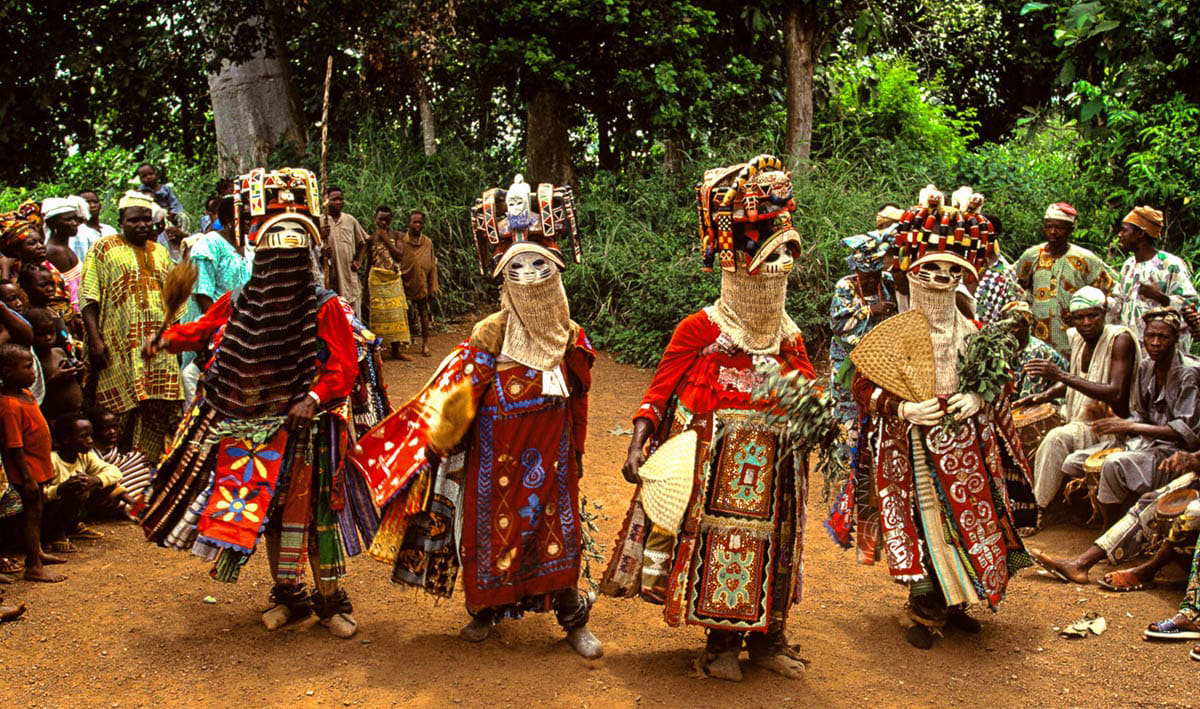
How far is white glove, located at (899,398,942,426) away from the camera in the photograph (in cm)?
530

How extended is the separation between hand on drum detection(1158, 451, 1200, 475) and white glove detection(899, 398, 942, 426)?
189 centimetres

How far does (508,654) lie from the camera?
5312mm

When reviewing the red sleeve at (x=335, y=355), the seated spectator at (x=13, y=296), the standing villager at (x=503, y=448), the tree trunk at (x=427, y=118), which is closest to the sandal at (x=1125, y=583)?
the standing villager at (x=503, y=448)

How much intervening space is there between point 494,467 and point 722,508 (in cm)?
103

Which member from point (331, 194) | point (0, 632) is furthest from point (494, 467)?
point (331, 194)

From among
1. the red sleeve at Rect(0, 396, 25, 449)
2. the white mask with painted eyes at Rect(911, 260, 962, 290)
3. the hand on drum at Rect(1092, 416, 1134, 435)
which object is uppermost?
the white mask with painted eyes at Rect(911, 260, 962, 290)

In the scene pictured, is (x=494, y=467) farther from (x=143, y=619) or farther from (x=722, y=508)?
(x=143, y=619)

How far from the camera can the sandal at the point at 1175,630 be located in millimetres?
5609

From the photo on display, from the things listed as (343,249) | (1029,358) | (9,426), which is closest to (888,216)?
(1029,358)

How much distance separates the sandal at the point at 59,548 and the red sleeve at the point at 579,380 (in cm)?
335

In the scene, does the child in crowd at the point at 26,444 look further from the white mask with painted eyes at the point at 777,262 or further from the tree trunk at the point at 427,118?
the tree trunk at the point at 427,118

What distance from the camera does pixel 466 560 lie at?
5.17 m

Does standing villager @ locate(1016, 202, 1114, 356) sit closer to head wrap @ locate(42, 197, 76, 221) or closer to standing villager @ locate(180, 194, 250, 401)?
standing villager @ locate(180, 194, 250, 401)

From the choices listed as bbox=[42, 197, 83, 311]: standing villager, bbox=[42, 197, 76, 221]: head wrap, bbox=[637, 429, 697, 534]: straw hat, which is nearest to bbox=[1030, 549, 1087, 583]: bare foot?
bbox=[637, 429, 697, 534]: straw hat
